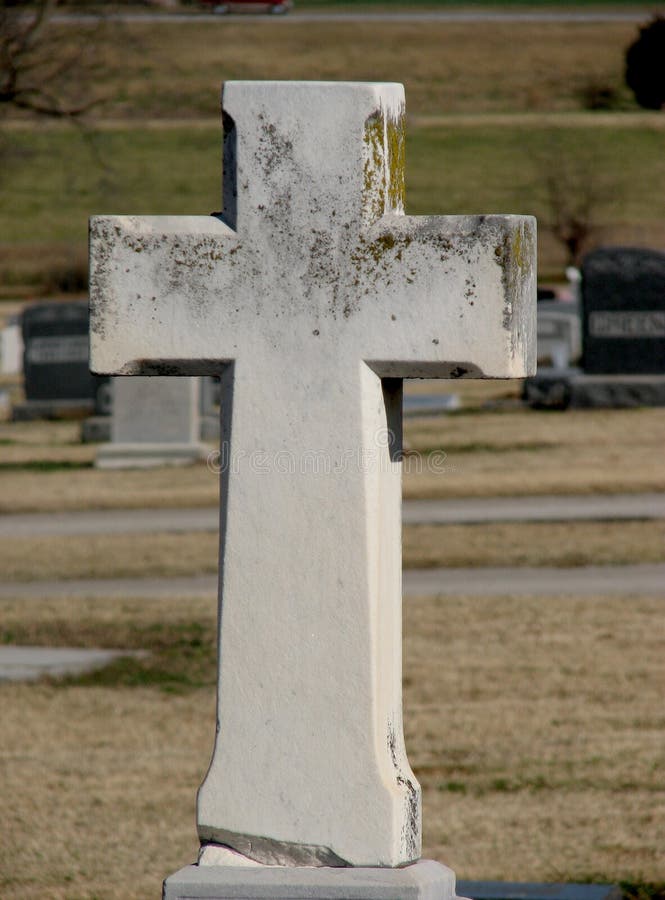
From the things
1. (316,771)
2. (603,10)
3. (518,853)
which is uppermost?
(603,10)

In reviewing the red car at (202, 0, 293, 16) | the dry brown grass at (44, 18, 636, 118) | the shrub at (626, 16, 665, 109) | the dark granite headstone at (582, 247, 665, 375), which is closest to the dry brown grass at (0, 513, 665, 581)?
the dark granite headstone at (582, 247, 665, 375)

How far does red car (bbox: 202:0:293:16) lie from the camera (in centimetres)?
6393

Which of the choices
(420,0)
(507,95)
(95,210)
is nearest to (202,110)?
(95,210)

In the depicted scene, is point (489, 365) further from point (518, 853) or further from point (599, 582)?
point (599, 582)

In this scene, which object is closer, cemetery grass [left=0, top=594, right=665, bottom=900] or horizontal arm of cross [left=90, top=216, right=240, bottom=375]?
horizontal arm of cross [left=90, top=216, right=240, bottom=375]

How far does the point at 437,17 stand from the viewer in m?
66.0

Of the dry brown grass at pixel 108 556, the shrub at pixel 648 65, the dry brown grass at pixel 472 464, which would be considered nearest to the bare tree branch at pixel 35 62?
the dry brown grass at pixel 472 464

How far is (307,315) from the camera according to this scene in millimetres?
3248

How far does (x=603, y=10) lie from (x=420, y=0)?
959cm

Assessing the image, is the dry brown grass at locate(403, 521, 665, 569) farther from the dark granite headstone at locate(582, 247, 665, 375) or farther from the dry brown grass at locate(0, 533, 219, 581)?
the dark granite headstone at locate(582, 247, 665, 375)

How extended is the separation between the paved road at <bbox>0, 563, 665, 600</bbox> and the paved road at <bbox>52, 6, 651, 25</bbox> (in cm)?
5358

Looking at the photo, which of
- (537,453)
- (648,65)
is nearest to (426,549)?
(537,453)

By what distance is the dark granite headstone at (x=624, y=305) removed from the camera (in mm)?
18375

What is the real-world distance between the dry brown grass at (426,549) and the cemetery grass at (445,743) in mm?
1309
